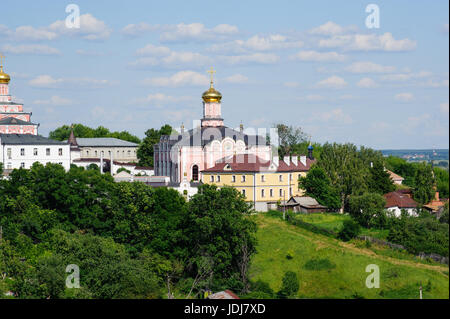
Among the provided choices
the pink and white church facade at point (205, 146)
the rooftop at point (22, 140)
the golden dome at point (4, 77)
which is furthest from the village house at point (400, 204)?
the golden dome at point (4, 77)

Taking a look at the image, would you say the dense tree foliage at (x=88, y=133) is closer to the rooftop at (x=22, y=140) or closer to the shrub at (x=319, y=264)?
the rooftop at (x=22, y=140)

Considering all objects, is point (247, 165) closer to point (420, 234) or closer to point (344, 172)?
point (344, 172)

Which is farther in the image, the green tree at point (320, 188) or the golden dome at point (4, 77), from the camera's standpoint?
the golden dome at point (4, 77)

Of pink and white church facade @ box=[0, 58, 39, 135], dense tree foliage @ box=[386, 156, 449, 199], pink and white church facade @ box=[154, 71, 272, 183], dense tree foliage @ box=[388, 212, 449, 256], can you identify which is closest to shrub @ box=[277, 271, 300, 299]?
dense tree foliage @ box=[388, 212, 449, 256]

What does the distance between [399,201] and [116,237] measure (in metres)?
18.1

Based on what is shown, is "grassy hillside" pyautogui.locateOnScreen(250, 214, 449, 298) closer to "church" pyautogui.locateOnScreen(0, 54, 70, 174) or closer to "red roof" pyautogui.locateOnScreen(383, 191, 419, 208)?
"red roof" pyautogui.locateOnScreen(383, 191, 419, 208)

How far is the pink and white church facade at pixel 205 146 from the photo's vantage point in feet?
162

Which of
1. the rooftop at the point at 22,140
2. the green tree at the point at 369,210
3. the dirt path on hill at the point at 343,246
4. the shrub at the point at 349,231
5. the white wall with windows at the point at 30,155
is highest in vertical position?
the rooftop at the point at 22,140

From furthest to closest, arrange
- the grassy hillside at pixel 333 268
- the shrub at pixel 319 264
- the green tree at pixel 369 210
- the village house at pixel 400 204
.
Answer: the village house at pixel 400 204, the green tree at pixel 369 210, the shrub at pixel 319 264, the grassy hillside at pixel 333 268

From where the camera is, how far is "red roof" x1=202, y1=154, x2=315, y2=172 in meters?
46.3
